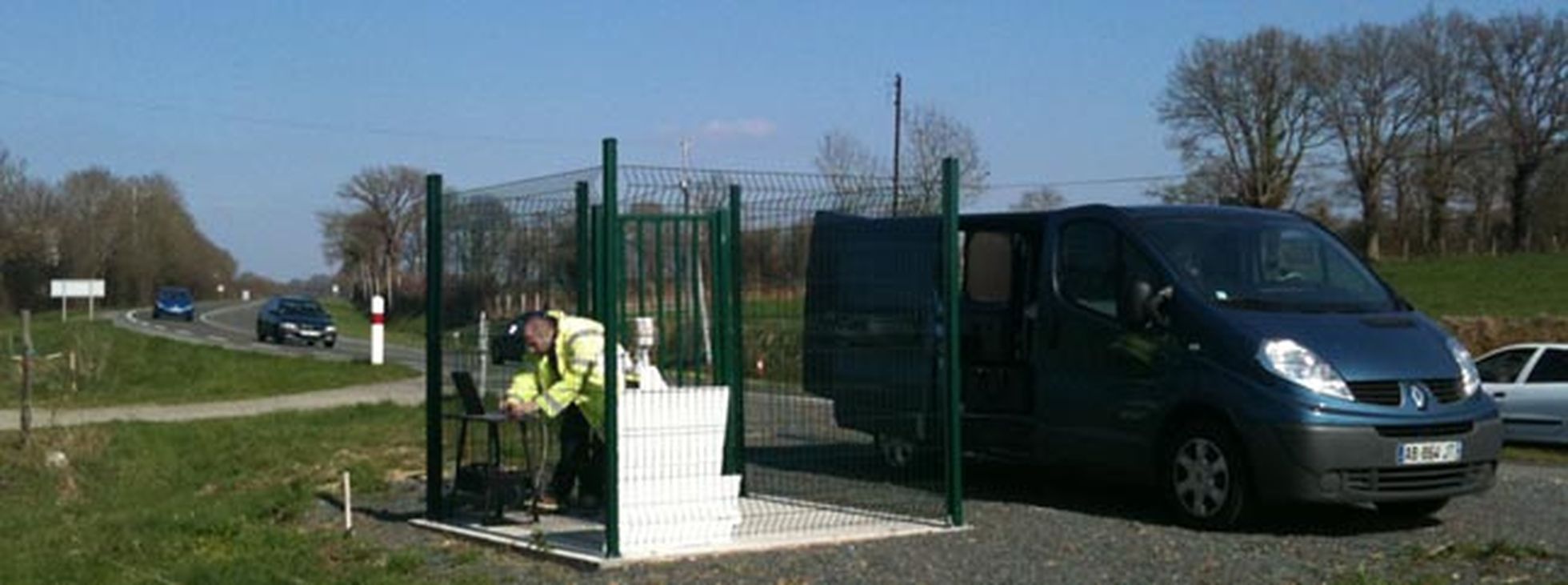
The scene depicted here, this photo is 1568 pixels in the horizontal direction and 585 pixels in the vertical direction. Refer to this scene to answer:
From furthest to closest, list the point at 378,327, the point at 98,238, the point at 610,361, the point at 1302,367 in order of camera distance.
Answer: the point at 98,238 < the point at 378,327 < the point at 1302,367 < the point at 610,361

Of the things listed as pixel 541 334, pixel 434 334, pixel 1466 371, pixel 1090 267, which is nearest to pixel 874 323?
pixel 1090 267

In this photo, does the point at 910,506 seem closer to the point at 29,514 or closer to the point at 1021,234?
the point at 1021,234

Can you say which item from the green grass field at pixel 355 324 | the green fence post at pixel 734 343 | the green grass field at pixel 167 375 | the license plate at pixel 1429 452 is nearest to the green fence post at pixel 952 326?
the green fence post at pixel 734 343

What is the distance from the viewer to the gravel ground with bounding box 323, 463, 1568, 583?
8680mm

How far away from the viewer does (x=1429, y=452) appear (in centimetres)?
1023

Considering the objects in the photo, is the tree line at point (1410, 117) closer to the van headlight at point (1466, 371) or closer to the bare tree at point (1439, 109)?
the bare tree at point (1439, 109)

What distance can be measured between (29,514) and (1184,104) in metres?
58.0

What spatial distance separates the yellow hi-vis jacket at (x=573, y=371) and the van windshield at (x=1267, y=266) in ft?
12.0

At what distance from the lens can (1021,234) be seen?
40.9 ft

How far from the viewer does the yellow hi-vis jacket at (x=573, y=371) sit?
1052 cm

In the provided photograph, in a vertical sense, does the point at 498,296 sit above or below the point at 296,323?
above

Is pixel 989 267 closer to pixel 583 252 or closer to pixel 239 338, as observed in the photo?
pixel 583 252

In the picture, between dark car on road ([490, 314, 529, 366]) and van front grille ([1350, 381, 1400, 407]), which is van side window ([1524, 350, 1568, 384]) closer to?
van front grille ([1350, 381, 1400, 407])

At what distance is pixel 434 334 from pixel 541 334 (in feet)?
4.23
